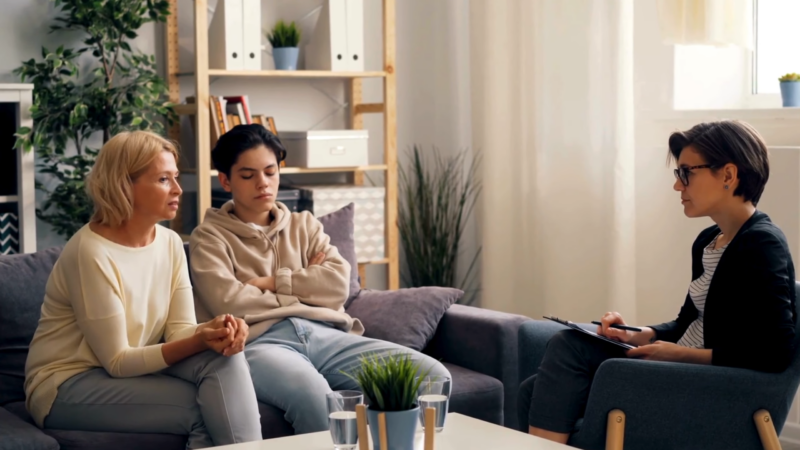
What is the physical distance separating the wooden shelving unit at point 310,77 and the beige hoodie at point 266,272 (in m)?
0.85

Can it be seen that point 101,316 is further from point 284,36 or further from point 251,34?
point 284,36

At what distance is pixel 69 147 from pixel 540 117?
1.86 m

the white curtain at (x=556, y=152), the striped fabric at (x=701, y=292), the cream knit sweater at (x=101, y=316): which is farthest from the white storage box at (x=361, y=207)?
the striped fabric at (x=701, y=292)

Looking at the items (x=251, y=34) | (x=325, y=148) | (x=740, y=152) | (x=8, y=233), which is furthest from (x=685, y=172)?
(x=8, y=233)

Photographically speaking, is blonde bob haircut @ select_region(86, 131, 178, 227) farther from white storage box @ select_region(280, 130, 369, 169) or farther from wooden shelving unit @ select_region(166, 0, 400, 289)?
white storage box @ select_region(280, 130, 369, 169)

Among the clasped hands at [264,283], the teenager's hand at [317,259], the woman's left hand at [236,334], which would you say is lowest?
the woman's left hand at [236,334]

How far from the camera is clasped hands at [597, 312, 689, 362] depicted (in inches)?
88.0

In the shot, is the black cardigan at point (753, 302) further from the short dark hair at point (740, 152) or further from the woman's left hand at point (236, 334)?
the woman's left hand at point (236, 334)

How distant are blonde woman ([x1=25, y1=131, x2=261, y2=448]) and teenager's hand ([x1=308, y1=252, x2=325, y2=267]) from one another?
1.94ft

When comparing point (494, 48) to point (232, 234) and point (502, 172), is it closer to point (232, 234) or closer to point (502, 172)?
point (502, 172)

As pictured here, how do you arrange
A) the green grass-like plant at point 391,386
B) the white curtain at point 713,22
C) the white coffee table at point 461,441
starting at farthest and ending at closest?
the white curtain at point 713,22 → the white coffee table at point 461,441 → the green grass-like plant at point 391,386

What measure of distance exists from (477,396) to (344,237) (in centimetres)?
71

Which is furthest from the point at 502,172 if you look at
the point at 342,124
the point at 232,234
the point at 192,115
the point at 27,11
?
the point at 27,11

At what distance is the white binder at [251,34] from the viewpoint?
376cm
